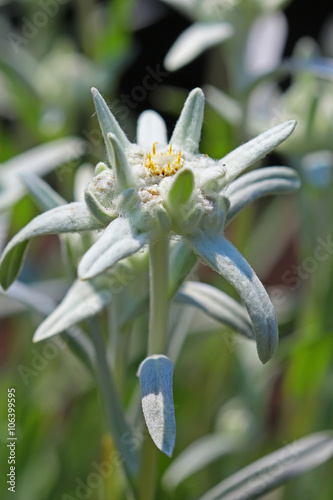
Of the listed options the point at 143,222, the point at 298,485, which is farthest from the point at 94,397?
the point at 143,222

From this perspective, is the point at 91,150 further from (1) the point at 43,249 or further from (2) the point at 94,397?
(1) the point at 43,249

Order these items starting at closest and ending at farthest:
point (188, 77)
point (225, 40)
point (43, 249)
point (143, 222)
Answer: point (143, 222), point (225, 40), point (43, 249), point (188, 77)

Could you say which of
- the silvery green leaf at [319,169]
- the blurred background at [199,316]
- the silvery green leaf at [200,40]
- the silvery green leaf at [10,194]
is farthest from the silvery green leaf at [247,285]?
the silvery green leaf at [200,40]

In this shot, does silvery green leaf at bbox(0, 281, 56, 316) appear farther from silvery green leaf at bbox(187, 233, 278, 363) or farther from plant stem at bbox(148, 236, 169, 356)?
silvery green leaf at bbox(187, 233, 278, 363)

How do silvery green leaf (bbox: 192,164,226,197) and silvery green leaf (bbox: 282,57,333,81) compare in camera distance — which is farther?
silvery green leaf (bbox: 282,57,333,81)

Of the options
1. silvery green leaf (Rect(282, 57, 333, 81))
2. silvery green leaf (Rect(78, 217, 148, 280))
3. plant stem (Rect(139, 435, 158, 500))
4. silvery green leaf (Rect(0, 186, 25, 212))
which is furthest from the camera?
silvery green leaf (Rect(282, 57, 333, 81))

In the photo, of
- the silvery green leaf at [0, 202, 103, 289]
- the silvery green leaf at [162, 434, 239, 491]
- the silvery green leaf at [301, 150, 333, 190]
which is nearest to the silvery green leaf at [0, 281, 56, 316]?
the silvery green leaf at [0, 202, 103, 289]

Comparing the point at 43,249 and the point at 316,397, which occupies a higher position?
the point at 43,249
